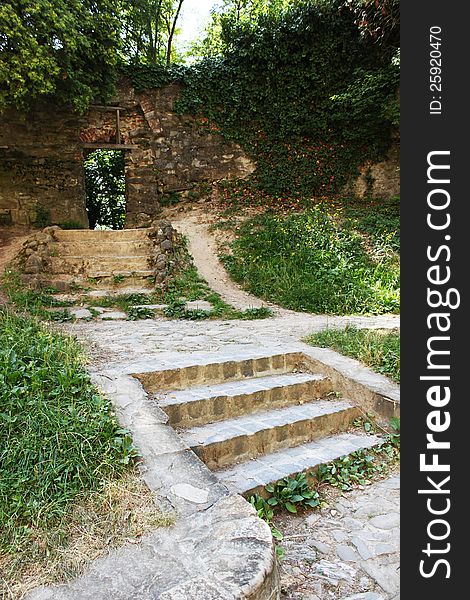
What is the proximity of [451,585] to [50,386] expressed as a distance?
81.4 inches

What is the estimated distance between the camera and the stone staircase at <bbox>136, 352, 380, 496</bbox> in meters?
2.48

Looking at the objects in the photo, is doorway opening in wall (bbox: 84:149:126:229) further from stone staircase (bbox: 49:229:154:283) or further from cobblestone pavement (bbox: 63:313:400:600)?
cobblestone pavement (bbox: 63:313:400:600)

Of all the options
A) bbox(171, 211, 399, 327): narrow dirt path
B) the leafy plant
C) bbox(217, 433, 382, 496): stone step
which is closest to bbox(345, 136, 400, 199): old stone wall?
bbox(171, 211, 399, 327): narrow dirt path

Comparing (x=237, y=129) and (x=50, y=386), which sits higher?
(x=237, y=129)

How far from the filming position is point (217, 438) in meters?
2.52

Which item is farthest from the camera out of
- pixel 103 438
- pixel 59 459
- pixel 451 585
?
pixel 103 438

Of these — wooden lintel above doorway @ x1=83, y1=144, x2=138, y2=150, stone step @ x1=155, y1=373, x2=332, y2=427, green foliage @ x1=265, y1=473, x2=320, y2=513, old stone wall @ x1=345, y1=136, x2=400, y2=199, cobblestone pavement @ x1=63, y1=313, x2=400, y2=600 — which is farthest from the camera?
old stone wall @ x1=345, y1=136, x2=400, y2=199

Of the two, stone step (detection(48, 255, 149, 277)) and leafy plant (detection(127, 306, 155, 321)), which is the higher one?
stone step (detection(48, 255, 149, 277))

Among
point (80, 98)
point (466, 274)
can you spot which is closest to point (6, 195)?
point (80, 98)

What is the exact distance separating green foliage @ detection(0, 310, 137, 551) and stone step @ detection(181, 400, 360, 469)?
24.0 inches

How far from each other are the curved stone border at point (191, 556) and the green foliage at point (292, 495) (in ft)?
1.98

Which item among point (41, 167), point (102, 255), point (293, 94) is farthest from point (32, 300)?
point (293, 94)

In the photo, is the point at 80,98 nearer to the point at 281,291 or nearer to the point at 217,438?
the point at 281,291

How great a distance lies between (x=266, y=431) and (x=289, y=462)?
9.5 inches
